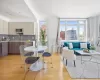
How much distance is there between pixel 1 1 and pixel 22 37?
13.6ft

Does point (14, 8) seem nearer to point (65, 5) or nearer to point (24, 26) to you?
point (65, 5)

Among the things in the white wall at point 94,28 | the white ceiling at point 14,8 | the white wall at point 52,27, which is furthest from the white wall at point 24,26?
the white wall at point 94,28

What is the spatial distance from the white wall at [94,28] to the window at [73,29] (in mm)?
558

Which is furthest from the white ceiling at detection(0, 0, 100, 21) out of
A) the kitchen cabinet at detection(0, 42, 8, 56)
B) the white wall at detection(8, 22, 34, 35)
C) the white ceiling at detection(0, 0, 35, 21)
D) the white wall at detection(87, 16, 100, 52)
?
the white wall at detection(87, 16, 100, 52)

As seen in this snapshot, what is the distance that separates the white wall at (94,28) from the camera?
7.66 meters

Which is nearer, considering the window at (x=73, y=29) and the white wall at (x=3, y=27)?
the white wall at (x=3, y=27)

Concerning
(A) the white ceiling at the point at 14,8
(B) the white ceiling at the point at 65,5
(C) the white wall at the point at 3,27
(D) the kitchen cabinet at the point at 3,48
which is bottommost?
(D) the kitchen cabinet at the point at 3,48

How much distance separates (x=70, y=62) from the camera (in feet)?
17.1

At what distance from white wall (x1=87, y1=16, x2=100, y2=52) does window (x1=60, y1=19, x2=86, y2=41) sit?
56 centimetres

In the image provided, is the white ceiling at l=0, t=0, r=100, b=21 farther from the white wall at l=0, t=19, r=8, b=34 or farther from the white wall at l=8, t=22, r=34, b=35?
the white wall at l=0, t=19, r=8, b=34

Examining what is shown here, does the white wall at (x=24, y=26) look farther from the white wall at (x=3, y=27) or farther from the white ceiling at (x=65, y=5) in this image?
the white ceiling at (x=65, y=5)

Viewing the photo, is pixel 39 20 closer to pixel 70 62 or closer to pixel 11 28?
pixel 11 28

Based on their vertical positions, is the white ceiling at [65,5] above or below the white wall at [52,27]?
above

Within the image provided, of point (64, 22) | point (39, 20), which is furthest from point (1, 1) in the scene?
point (64, 22)
